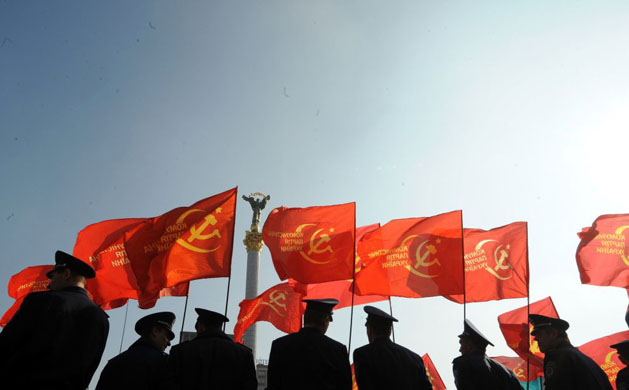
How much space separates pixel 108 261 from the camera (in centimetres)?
1016

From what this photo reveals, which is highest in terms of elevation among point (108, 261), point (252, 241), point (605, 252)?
point (252, 241)

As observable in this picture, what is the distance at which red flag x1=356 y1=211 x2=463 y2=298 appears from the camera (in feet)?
30.8

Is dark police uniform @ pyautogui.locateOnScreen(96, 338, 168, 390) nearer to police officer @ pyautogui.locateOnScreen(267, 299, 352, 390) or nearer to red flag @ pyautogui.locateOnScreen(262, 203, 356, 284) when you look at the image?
police officer @ pyautogui.locateOnScreen(267, 299, 352, 390)

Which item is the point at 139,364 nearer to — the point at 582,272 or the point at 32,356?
the point at 32,356

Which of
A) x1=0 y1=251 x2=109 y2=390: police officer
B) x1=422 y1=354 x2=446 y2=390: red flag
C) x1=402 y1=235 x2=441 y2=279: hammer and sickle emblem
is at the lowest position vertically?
x1=422 y1=354 x2=446 y2=390: red flag

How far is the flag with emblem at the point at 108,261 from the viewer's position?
10.1 m

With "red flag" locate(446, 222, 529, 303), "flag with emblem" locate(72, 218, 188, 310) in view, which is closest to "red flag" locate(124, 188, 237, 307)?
"flag with emblem" locate(72, 218, 188, 310)

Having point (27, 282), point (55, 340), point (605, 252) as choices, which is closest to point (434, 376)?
point (605, 252)

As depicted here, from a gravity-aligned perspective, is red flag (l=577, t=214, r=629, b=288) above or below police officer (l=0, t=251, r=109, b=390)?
above

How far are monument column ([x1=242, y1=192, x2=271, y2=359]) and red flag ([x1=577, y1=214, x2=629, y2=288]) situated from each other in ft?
77.5

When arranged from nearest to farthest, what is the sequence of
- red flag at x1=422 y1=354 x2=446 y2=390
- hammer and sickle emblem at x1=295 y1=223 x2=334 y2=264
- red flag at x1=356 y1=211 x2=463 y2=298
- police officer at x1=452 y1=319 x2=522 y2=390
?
police officer at x1=452 y1=319 x2=522 y2=390, red flag at x1=356 y1=211 x2=463 y2=298, hammer and sickle emblem at x1=295 y1=223 x2=334 y2=264, red flag at x1=422 y1=354 x2=446 y2=390

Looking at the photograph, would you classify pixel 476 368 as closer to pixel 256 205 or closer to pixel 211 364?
pixel 211 364

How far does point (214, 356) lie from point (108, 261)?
5973mm

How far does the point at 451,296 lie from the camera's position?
9883mm
